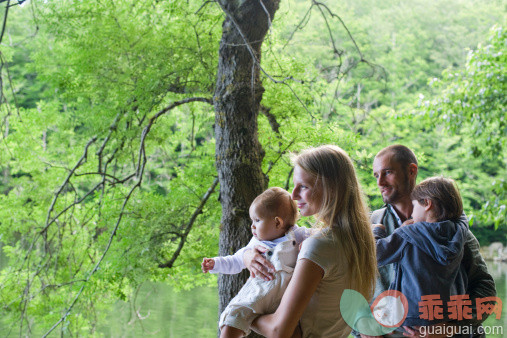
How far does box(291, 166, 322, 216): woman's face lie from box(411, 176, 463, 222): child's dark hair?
0.53 m

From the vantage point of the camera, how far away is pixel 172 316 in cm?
991

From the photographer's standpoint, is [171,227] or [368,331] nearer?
[368,331]

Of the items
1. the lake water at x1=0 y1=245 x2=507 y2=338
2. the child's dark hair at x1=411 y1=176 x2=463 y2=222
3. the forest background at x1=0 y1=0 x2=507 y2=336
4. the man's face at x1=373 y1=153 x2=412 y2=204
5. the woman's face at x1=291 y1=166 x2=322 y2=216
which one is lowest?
the lake water at x1=0 y1=245 x2=507 y2=338

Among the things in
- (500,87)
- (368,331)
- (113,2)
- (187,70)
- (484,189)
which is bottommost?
(368,331)

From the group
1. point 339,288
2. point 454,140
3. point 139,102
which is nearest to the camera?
point 339,288

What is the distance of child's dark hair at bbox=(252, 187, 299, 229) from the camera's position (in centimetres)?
163

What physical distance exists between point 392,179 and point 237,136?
1.15 metres

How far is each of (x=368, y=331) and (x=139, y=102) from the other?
2.49 m

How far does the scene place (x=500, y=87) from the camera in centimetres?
460

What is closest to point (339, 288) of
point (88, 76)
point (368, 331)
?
point (368, 331)

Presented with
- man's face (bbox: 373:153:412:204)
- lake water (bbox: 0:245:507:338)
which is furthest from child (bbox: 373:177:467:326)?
lake water (bbox: 0:245:507:338)

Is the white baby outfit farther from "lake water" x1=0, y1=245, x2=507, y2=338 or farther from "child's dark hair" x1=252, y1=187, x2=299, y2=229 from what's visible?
"lake water" x1=0, y1=245, x2=507, y2=338

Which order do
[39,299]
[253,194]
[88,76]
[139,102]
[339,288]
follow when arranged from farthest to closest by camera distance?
[39,299]
[88,76]
[139,102]
[253,194]
[339,288]

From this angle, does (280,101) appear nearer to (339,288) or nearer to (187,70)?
(187,70)
